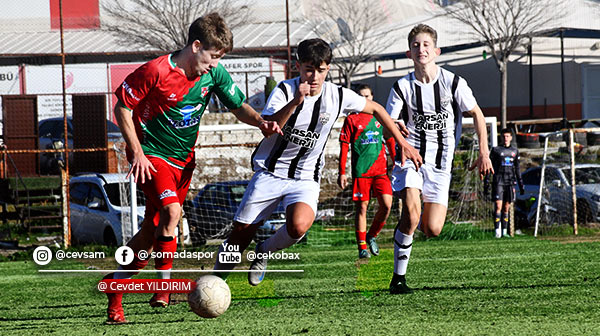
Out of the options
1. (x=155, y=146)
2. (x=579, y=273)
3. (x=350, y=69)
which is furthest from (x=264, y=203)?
(x=350, y=69)

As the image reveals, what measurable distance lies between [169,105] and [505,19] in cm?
2429

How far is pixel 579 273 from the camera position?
27.4 ft

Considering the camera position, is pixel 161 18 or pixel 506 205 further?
pixel 161 18

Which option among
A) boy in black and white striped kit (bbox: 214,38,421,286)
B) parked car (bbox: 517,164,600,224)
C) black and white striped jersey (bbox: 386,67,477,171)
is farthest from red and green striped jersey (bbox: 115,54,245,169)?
parked car (bbox: 517,164,600,224)

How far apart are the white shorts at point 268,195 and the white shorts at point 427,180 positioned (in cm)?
120

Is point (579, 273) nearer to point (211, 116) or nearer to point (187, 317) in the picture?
point (187, 317)

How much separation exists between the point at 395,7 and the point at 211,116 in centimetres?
1515

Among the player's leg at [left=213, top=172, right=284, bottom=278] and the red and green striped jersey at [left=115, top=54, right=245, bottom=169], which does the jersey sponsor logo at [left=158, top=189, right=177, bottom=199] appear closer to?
the red and green striped jersey at [left=115, top=54, right=245, bottom=169]

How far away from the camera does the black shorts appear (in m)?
15.0

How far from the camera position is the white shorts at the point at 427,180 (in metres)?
7.33

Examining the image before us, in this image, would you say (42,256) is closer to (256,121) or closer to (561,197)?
(256,121)

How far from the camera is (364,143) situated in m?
11.7

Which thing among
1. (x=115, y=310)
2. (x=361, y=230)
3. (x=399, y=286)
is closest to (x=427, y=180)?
(x=399, y=286)

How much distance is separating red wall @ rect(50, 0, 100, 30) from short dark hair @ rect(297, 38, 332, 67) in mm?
19859
